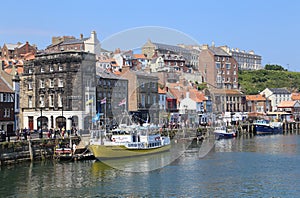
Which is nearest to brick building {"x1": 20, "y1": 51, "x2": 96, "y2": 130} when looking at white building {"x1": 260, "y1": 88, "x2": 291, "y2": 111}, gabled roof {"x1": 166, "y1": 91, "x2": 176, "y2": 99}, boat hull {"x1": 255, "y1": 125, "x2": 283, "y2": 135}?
gabled roof {"x1": 166, "y1": 91, "x2": 176, "y2": 99}

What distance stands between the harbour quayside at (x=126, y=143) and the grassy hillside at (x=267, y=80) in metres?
110

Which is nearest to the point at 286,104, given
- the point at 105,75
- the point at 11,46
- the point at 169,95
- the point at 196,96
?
the point at 196,96

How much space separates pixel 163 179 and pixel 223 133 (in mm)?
56674

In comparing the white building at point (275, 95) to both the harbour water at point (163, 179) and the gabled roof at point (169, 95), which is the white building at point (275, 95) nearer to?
the gabled roof at point (169, 95)

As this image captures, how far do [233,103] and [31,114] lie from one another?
66.0 meters

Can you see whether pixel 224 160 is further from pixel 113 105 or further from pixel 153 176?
pixel 113 105

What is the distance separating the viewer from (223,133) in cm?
9825

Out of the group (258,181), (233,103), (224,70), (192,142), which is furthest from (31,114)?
(224,70)

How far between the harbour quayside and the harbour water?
190cm

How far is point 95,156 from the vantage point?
55.3 meters

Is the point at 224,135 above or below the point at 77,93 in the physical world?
below

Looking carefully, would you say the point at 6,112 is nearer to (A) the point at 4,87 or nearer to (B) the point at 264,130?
(A) the point at 4,87

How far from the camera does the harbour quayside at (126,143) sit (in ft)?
182

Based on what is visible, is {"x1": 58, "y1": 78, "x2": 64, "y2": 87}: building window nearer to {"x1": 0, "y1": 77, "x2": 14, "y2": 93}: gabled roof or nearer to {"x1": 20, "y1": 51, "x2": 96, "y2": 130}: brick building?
{"x1": 20, "y1": 51, "x2": 96, "y2": 130}: brick building
